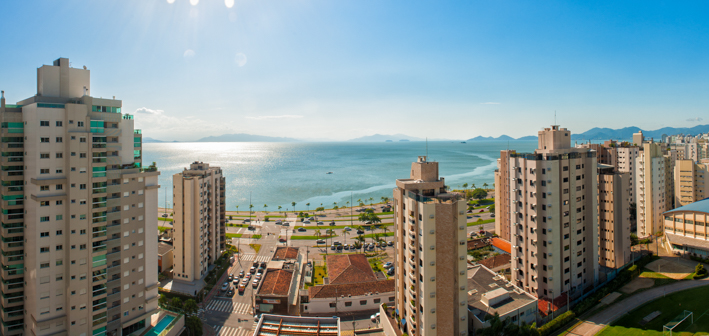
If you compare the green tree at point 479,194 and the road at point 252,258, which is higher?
the green tree at point 479,194

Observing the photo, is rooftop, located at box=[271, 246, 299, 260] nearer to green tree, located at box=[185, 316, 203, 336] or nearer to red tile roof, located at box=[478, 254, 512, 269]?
green tree, located at box=[185, 316, 203, 336]

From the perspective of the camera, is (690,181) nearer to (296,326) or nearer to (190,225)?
(296,326)

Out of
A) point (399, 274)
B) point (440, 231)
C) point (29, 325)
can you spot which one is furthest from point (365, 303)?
point (29, 325)

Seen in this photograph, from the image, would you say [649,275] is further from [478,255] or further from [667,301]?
[478,255]

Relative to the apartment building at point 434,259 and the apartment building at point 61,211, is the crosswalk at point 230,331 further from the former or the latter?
the apartment building at point 434,259

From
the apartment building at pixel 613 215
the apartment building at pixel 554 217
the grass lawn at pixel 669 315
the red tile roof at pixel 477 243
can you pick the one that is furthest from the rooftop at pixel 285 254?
the apartment building at pixel 613 215

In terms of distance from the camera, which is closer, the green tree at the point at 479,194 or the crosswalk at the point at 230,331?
the crosswalk at the point at 230,331

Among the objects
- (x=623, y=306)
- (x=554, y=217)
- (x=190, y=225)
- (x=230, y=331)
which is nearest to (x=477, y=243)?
(x=554, y=217)
